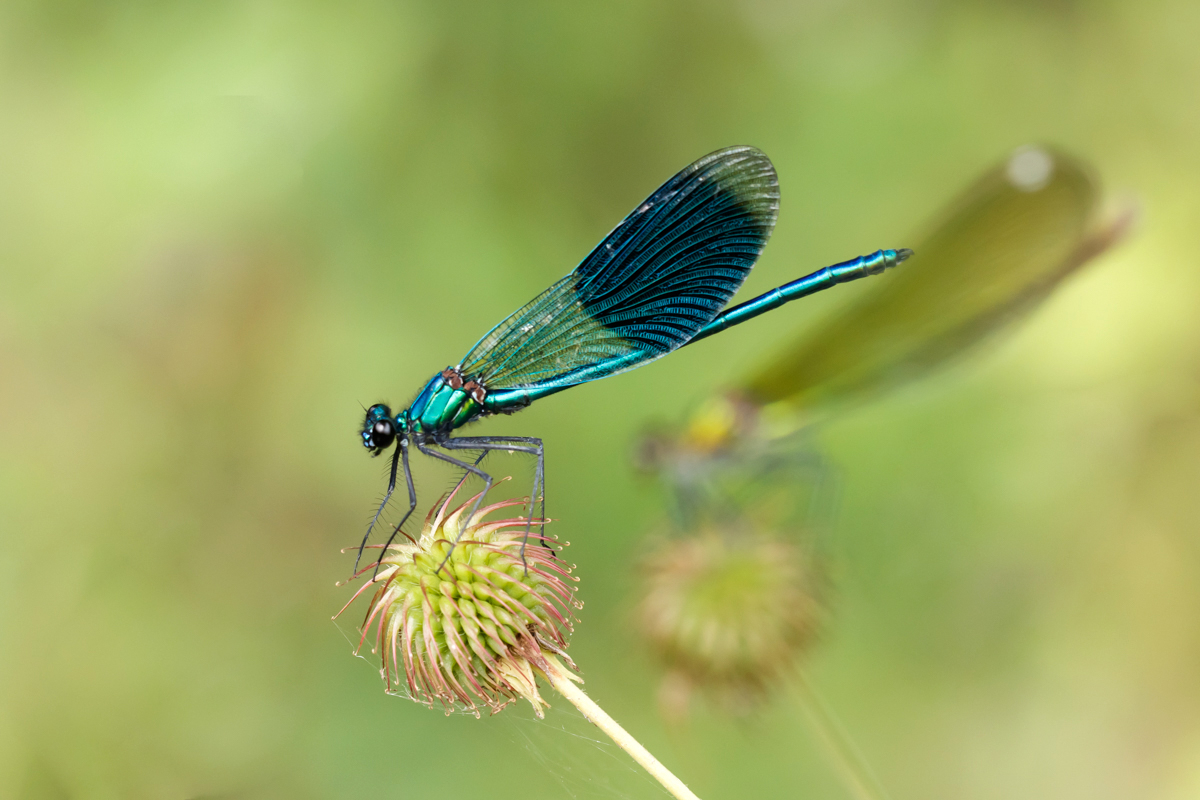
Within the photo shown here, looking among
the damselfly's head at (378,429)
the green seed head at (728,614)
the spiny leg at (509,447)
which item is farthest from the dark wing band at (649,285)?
the green seed head at (728,614)

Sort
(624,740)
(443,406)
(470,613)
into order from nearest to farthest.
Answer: (624,740), (470,613), (443,406)

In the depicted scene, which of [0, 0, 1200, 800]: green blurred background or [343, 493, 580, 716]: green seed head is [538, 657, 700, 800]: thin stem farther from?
[0, 0, 1200, 800]: green blurred background

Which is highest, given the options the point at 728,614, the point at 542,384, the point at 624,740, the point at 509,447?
the point at 542,384

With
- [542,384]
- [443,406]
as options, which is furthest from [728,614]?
[443,406]

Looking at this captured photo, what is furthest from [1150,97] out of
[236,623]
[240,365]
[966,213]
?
[236,623]

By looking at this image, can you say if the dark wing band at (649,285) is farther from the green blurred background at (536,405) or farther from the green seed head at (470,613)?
the green blurred background at (536,405)

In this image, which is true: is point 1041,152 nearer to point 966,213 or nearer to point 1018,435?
point 966,213

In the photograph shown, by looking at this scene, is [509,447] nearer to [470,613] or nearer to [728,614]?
[470,613]
